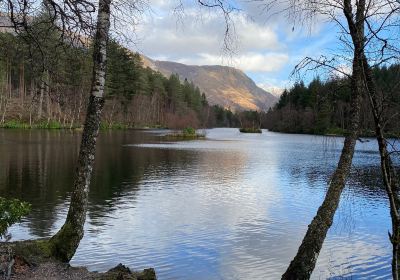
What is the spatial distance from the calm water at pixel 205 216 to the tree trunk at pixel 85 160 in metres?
2.38

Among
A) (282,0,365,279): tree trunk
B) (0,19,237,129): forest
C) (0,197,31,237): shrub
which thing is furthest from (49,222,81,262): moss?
(282,0,365,279): tree trunk

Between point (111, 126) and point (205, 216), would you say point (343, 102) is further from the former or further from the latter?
point (111, 126)

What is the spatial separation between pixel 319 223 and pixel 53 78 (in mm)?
5802

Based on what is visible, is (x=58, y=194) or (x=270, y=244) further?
(x=58, y=194)

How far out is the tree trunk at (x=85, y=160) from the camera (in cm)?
909

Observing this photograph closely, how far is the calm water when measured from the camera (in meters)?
12.6

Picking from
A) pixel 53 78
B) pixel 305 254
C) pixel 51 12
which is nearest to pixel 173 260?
pixel 305 254

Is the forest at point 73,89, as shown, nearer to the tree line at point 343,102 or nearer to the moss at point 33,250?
the moss at point 33,250

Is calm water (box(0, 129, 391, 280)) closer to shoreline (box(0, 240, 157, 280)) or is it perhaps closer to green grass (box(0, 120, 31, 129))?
shoreline (box(0, 240, 157, 280))

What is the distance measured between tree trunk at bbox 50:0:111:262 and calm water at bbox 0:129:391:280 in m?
2.38

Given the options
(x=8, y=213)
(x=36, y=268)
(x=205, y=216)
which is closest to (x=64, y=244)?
(x=36, y=268)

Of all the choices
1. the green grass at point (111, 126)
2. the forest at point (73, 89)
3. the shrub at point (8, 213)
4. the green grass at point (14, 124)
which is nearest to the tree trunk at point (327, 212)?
the forest at point (73, 89)

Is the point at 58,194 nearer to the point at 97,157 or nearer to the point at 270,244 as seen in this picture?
the point at 270,244

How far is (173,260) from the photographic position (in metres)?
12.6
